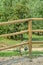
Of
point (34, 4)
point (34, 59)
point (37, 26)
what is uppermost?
point (34, 59)

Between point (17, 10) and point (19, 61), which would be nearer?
point (19, 61)

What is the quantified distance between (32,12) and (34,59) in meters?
11.3

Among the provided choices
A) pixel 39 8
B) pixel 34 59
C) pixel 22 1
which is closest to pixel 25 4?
pixel 22 1

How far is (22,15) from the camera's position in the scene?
58.8 feet

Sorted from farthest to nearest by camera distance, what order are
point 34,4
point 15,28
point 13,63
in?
point 34,4
point 15,28
point 13,63

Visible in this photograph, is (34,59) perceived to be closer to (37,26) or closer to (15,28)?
(15,28)

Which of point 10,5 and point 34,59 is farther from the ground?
point 34,59

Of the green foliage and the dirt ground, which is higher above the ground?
the dirt ground

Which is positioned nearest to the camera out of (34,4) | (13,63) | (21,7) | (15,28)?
(13,63)

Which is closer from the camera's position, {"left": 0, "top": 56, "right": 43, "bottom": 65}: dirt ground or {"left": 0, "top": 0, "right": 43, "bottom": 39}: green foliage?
{"left": 0, "top": 56, "right": 43, "bottom": 65}: dirt ground

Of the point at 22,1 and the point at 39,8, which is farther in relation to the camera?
the point at 39,8

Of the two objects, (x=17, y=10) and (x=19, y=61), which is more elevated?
(x=19, y=61)

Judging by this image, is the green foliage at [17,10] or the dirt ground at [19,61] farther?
the green foliage at [17,10]

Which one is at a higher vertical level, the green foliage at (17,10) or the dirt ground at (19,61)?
the dirt ground at (19,61)
